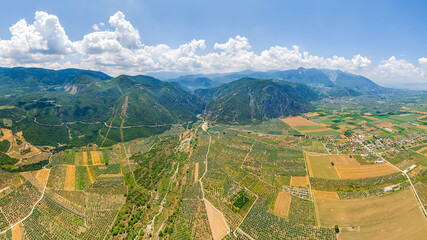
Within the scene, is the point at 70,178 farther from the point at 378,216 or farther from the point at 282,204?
the point at 378,216

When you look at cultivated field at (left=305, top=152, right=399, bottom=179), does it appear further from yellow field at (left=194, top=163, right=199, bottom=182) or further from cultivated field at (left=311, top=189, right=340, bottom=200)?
yellow field at (left=194, top=163, right=199, bottom=182)

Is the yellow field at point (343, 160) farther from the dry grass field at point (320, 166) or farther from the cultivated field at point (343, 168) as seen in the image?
the dry grass field at point (320, 166)

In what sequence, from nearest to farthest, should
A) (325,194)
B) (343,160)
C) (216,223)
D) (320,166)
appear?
(216,223) → (325,194) → (320,166) → (343,160)

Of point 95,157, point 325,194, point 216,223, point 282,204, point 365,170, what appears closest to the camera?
point 216,223

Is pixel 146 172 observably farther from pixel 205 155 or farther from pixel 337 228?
pixel 337 228

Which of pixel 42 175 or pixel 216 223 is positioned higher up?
pixel 42 175

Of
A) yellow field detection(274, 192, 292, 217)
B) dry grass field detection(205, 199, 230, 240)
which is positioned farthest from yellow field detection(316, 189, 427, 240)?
dry grass field detection(205, 199, 230, 240)

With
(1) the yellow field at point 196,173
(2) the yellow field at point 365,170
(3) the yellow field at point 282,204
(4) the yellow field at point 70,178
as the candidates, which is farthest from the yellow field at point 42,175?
(2) the yellow field at point 365,170

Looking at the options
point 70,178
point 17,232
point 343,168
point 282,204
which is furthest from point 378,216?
point 70,178
